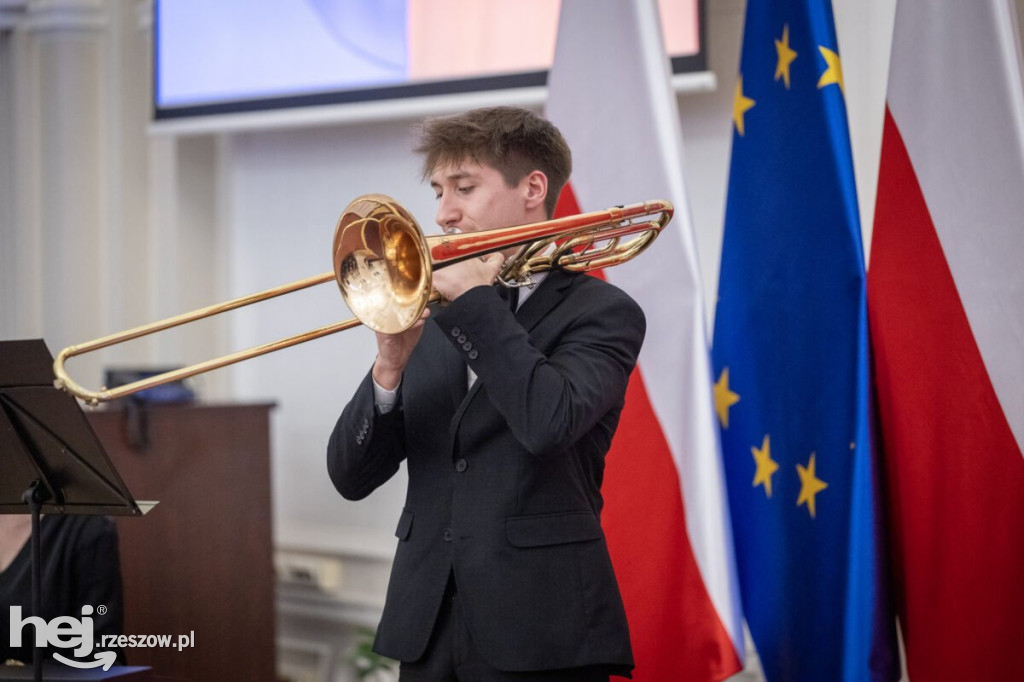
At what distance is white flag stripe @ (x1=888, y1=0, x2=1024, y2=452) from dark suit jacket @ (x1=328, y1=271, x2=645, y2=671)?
83 centimetres

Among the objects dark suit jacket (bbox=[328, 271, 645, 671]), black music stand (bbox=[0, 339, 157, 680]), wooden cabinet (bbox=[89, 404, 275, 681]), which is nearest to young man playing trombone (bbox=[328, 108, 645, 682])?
dark suit jacket (bbox=[328, 271, 645, 671])

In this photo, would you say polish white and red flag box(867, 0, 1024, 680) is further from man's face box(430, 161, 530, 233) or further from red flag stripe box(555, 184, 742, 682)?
man's face box(430, 161, 530, 233)

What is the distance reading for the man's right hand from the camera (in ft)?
5.57

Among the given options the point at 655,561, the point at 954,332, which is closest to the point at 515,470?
the point at 655,561

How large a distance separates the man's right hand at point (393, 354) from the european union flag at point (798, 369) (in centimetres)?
102

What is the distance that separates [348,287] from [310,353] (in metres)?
2.28

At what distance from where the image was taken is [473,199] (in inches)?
68.6

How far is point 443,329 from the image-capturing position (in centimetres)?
159

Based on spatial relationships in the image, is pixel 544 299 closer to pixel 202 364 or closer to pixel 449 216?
pixel 449 216

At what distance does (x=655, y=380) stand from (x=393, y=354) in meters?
0.94

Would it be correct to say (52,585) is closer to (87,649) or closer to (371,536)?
(87,649)

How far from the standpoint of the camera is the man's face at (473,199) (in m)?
1.73

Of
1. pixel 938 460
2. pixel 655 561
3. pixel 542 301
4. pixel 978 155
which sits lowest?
pixel 655 561

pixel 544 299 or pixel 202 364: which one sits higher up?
pixel 544 299
